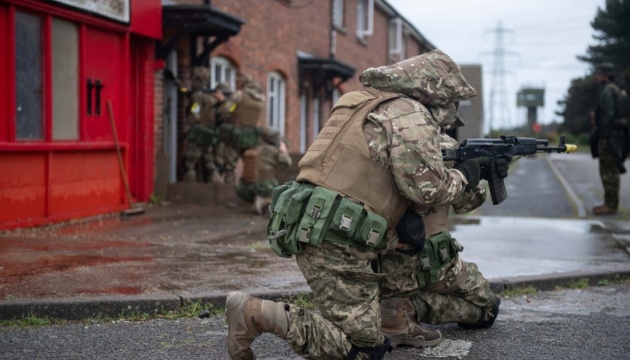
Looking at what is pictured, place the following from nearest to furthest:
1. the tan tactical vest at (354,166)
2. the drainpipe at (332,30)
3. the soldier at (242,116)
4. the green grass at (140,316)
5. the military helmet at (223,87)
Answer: the tan tactical vest at (354,166) < the green grass at (140,316) < the soldier at (242,116) < the military helmet at (223,87) < the drainpipe at (332,30)

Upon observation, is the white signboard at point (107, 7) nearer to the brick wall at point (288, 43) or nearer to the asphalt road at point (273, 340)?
the brick wall at point (288, 43)

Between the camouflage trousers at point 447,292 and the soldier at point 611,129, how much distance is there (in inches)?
314

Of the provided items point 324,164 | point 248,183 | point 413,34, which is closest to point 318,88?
point 248,183

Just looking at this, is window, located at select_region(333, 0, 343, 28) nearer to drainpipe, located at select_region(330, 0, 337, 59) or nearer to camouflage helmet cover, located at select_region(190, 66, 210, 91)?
drainpipe, located at select_region(330, 0, 337, 59)

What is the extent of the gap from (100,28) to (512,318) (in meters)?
7.49

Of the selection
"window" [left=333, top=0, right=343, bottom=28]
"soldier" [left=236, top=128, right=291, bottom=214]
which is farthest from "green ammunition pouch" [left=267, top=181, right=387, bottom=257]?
"window" [left=333, top=0, right=343, bottom=28]

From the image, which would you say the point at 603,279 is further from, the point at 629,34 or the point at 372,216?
the point at 629,34

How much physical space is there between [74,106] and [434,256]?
712 centimetres

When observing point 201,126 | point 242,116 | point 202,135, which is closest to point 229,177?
point 202,135

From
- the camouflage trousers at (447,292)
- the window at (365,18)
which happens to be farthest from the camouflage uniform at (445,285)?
the window at (365,18)

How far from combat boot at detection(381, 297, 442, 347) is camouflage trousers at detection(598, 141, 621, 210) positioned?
846 centimetres

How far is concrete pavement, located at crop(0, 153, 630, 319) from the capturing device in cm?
595

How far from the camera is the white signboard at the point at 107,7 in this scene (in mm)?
10641

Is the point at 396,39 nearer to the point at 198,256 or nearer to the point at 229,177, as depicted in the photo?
the point at 229,177
